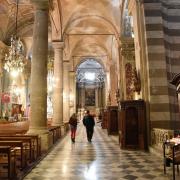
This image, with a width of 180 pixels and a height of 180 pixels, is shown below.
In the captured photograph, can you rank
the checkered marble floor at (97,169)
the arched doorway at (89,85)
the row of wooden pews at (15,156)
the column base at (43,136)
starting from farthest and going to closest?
the arched doorway at (89,85) → the column base at (43,136) → the checkered marble floor at (97,169) → the row of wooden pews at (15,156)

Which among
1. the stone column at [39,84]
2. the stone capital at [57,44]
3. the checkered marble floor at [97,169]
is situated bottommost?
the checkered marble floor at [97,169]

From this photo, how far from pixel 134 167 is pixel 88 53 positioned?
23517 millimetres

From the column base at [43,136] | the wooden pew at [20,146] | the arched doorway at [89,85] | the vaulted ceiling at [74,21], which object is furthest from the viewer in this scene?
the arched doorway at [89,85]

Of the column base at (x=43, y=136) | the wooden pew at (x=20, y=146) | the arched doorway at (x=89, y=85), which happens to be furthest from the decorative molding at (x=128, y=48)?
the arched doorway at (x=89, y=85)

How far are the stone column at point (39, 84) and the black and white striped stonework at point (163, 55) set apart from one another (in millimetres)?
3880

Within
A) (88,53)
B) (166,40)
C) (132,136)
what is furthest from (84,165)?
(88,53)

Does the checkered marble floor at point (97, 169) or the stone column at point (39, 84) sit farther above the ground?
the stone column at point (39, 84)

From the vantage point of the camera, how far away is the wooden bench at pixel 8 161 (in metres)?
4.48

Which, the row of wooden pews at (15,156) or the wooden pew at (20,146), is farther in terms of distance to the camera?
the wooden pew at (20,146)

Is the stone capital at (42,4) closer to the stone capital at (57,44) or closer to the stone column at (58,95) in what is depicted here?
the stone column at (58,95)

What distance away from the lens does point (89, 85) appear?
44.6m

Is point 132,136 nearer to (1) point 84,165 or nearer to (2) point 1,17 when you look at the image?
(1) point 84,165

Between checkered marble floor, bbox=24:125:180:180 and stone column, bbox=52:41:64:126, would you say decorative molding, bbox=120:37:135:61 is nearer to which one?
stone column, bbox=52:41:64:126

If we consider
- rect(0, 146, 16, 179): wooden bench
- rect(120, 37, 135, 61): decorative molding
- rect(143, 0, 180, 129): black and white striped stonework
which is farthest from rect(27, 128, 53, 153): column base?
rect(120, 37, 135, 61): decorative molding
